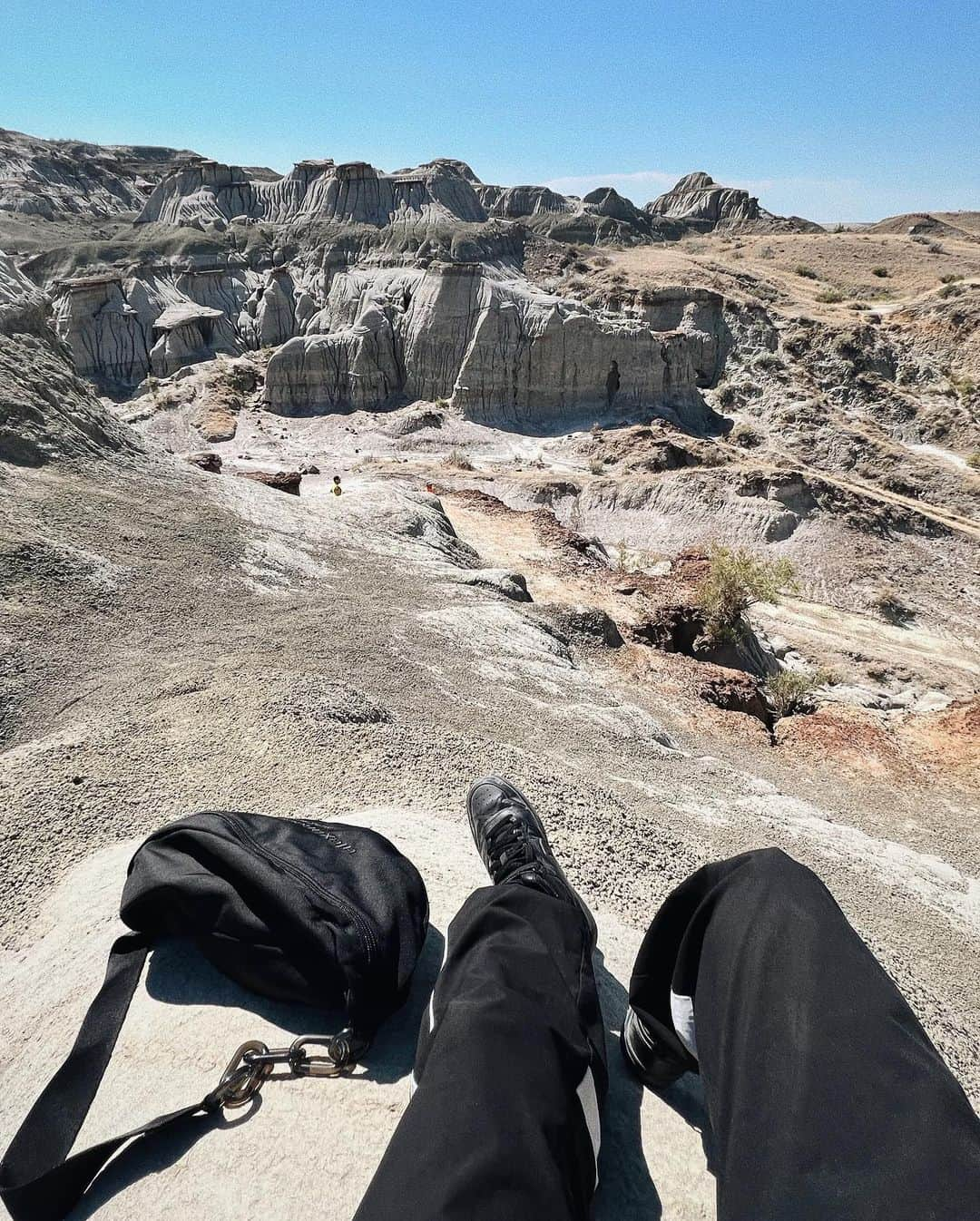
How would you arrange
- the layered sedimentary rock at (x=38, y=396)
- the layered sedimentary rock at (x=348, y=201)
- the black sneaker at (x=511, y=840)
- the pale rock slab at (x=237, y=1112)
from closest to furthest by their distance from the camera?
the pale rock slab at (x=237, y=1112)
the black sneaker at (x=511, y=840)
the layered sedimentary rock at (x=38, y=396)
the layered sedimentary rock at (x=348, y=201)

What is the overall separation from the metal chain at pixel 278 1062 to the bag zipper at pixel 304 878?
25 cm

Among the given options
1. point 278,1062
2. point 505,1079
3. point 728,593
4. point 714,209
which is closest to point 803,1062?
point 505,1079

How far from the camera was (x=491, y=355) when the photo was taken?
102ft

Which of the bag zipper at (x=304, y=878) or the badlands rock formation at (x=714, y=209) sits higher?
the badlands rock formation at (x=714, y=209)

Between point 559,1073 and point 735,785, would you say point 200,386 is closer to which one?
point 735,785

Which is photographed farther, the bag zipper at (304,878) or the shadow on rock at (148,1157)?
the bag zipper at (304,878)

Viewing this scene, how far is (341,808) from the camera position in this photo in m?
3.66

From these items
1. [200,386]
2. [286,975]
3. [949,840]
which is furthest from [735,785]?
[200,386]

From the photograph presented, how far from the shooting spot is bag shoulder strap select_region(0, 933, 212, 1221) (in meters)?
1.75

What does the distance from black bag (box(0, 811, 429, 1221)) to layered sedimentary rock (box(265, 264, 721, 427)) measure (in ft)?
98.0

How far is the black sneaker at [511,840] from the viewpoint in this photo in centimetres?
281

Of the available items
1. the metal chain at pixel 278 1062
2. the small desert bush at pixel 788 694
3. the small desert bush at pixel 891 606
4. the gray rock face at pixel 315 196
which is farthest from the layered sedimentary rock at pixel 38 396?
the gray rock face at pixel 315 196

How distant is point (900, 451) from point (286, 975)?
30202 mm

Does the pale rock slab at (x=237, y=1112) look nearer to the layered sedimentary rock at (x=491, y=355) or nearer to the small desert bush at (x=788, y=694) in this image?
the small desert bush at (x=788, y=694)
